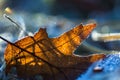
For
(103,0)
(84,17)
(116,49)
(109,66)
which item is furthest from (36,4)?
(109,66)

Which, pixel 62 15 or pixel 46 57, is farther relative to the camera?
pixel 62 15

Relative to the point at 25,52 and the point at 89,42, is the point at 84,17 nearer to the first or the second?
the point at 89,42

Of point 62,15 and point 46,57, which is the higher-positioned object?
point 62,15

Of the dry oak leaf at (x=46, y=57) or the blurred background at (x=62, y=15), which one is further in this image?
the blurred background at (x=62, y=15)

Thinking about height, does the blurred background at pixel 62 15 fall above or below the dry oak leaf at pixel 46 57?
above
